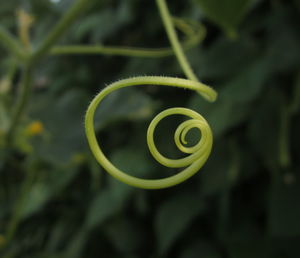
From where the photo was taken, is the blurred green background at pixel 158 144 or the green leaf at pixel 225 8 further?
the blurred green background at pixel 158 144

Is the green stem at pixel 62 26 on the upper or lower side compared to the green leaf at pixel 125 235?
upper

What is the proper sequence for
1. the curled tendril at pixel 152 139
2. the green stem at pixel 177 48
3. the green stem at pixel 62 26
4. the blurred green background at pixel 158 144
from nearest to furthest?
1. the curled tendril at pixel 152 139
2. the green stem at pixel 177 48
3. the green stem at pixel 62 26
4. the blurred green background at pixel 158 144

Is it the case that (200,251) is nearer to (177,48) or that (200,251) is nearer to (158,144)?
(158,144)

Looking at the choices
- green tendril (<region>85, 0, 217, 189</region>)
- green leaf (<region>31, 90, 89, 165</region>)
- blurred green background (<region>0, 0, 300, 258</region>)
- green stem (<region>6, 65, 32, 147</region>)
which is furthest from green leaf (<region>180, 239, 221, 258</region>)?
green tendril (<region>85, 0, 217, 189</region>)

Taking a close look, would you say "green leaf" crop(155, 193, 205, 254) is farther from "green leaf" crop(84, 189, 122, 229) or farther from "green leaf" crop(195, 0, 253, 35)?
"green leaf" crop(195, 0, 253, 35)

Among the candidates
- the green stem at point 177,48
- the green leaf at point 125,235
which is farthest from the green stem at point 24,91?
the green leaf at point 125,235

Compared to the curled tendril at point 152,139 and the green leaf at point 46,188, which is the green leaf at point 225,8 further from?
the green leaf at point 46,188

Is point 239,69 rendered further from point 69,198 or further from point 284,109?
point 69,198

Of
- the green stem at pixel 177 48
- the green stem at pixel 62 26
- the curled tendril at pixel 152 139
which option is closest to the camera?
the curled tendril at pixel 152 139
